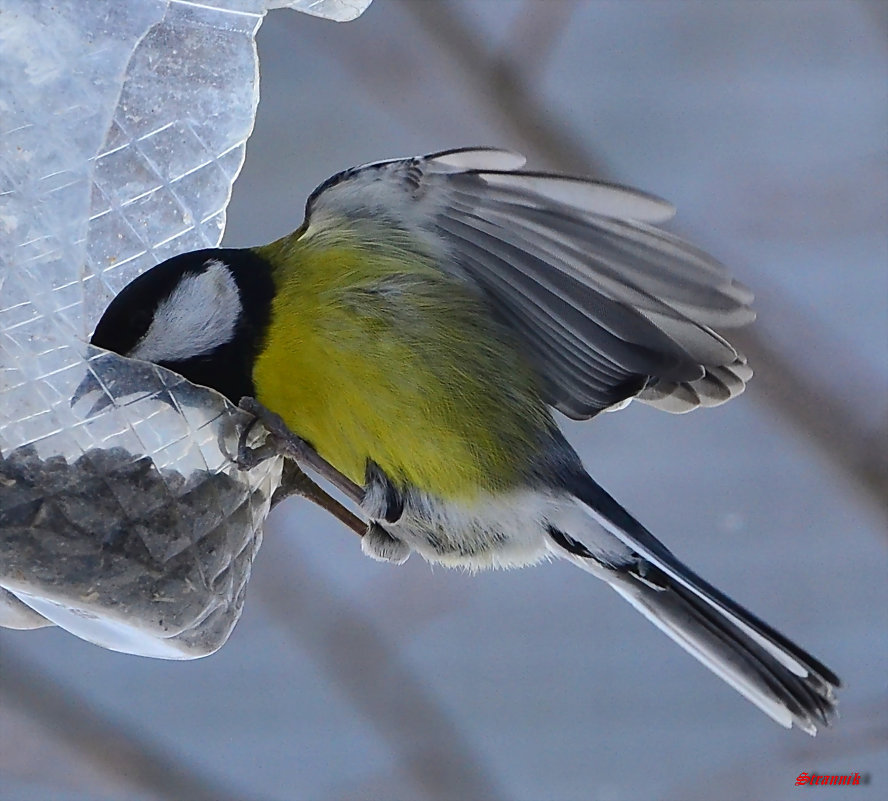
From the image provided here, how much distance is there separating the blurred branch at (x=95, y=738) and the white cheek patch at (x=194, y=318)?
76 centimetres

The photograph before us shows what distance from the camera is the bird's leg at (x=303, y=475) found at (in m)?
0.98

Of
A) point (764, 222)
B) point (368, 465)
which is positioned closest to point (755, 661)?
point (368, 465)

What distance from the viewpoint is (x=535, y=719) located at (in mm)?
2225

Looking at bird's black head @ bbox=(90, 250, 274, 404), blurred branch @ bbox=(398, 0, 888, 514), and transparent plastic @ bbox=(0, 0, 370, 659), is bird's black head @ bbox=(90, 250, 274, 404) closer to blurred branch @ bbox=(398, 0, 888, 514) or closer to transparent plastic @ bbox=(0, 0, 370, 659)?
transparent plastic @ bbox=(0, 0, 370, 659)

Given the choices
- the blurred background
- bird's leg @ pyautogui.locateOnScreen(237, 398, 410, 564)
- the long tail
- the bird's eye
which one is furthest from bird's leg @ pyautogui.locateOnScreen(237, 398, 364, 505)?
the blurred background

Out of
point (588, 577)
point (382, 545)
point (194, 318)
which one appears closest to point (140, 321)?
point (194, 318)

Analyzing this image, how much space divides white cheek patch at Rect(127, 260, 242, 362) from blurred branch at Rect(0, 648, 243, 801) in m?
0.76

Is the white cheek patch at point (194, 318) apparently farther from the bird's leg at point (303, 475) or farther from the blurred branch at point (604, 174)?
the blurred branch at point (604, 174)

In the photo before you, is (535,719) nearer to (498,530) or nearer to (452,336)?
(498,530)

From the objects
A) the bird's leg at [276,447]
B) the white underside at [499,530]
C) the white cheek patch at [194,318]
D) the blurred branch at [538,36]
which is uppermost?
the blurred branch at [538,36]

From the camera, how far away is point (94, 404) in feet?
2.81

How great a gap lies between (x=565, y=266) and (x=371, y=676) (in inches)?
44.1

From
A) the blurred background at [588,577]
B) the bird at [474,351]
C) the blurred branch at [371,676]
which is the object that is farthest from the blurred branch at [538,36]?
the blurred branch at [371,676]

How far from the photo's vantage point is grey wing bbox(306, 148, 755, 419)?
3.16ft
